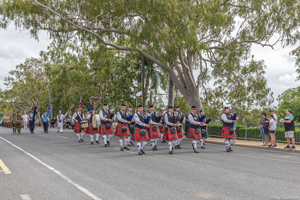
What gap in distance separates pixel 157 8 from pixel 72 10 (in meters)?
6.76

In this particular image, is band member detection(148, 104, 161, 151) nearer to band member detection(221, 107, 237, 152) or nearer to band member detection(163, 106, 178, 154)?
band member detection(163, 106, 178, 154)

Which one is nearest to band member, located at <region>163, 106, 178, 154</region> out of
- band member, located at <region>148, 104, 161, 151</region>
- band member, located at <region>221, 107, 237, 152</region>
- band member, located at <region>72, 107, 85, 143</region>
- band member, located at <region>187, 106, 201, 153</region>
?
band member, located at <region>148, 104, 161, 151</region>

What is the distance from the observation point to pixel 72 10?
1844 cm

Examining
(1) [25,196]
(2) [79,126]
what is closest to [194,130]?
(2) [79,126]

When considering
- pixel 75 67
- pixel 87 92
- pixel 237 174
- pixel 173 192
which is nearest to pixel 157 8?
pixel 237 174

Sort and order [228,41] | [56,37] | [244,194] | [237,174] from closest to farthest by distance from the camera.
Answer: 1. [244,194]
2. [237,174]
3. [56,37]
4. [228,41]

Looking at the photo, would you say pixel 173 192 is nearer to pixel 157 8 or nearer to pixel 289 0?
pixel 157 8

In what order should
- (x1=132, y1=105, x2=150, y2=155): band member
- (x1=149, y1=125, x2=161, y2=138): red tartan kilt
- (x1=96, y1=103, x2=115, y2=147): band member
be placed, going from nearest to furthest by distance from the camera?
(x1=132, y1=105, x2=150, y2=155): band member → (x1=149, y1=125, x2=161, y2=138): red tartan kilt → (x1=96, y1=103, x2=115, y2=147): band member

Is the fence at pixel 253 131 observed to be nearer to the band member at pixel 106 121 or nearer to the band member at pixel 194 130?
the band member at pixel 194 130

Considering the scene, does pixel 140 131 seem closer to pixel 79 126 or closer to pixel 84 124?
pixel 84 124

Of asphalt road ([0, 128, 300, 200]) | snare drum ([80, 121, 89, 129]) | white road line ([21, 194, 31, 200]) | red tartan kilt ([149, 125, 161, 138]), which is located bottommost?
white road line ([21, 194, 31, 200])

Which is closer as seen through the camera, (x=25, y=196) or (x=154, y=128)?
(x=25, y=196)

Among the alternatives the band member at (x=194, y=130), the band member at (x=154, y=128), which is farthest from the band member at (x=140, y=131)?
the band member at (x=194, y=130)

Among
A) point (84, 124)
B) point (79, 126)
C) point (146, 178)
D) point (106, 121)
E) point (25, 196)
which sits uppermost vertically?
point (106, 121)
